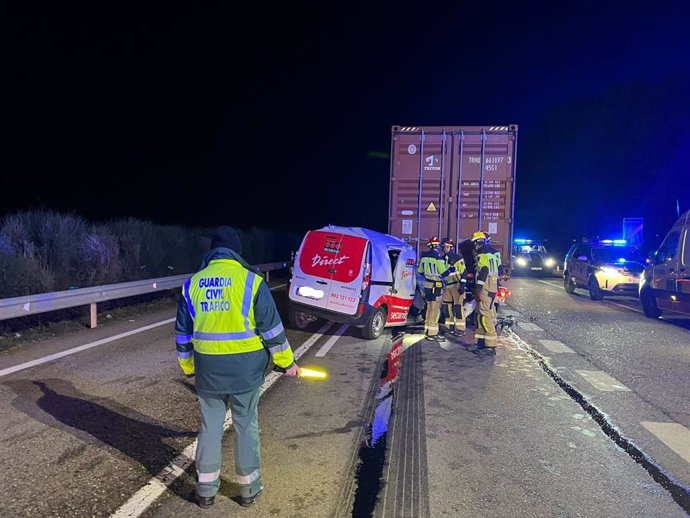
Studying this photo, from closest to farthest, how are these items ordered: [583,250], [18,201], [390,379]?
[390,379] → [583,250] → [18,201]

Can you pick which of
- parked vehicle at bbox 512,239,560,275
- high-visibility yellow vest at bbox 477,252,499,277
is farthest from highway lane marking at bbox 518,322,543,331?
parked vehicle at bbox 512,239,560,275

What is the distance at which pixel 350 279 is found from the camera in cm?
841

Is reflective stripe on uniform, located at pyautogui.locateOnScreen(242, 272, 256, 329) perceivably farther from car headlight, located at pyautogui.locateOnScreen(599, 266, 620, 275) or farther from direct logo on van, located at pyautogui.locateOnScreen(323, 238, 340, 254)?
car headlight, located at pyautogui.locateOnScreen(599, 266, 620, 275)

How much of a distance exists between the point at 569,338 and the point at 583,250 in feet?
28.9

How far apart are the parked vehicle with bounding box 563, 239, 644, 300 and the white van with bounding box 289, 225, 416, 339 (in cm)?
869

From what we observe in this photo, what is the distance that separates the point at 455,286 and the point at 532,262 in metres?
19.4

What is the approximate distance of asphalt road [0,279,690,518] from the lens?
345 cm

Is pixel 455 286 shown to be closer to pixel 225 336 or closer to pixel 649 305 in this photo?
pixel 649 305

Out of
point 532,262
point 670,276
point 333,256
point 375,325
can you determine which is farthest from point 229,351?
point 532,262

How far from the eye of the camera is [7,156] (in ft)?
177

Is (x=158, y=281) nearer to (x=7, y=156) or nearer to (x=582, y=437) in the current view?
(x=582, y=437)

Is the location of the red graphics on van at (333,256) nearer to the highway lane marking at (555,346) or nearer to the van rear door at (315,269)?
the van rear door at (315,269)

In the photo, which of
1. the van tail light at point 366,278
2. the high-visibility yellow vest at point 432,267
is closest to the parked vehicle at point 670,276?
the high-visibility yellow vest at point 432,267

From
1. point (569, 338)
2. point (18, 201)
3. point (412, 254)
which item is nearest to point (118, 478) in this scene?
point (412, 254)
